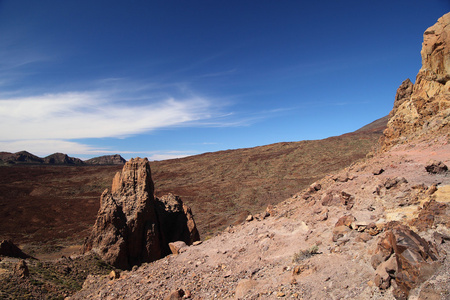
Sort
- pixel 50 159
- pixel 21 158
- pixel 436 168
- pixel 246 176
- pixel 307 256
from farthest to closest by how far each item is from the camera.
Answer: pixel 50 159
pixel 21 158
pixel 246 176
pixel 436 168
pixel 307 256

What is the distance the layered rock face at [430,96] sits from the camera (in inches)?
426

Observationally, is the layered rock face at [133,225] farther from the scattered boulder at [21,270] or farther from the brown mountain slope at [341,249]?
the brown mountain slope at [341,249]

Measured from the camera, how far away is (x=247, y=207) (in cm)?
3284

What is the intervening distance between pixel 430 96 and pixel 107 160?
142 m

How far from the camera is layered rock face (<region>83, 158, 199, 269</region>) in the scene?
12.1 metres

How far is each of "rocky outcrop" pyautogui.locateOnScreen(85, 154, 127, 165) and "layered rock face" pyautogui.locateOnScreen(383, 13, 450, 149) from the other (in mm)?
130272

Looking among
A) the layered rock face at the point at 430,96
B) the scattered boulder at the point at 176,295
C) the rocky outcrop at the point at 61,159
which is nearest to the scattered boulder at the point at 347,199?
the scattered boulder at the point at 176,295

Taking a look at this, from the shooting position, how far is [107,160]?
134000mm

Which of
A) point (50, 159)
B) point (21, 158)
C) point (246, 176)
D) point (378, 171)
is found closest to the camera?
point (378, 171)

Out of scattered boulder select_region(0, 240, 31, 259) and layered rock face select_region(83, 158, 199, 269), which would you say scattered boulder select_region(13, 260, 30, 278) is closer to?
scattered boulder select_region(0, 240, 31, 259)

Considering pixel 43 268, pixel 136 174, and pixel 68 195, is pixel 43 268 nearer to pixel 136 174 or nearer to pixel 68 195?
pixel 136 174

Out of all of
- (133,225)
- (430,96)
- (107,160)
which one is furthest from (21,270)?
(107,160)

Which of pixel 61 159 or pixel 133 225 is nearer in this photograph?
pixel 133 225

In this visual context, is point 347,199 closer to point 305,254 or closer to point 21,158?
point 305,254
